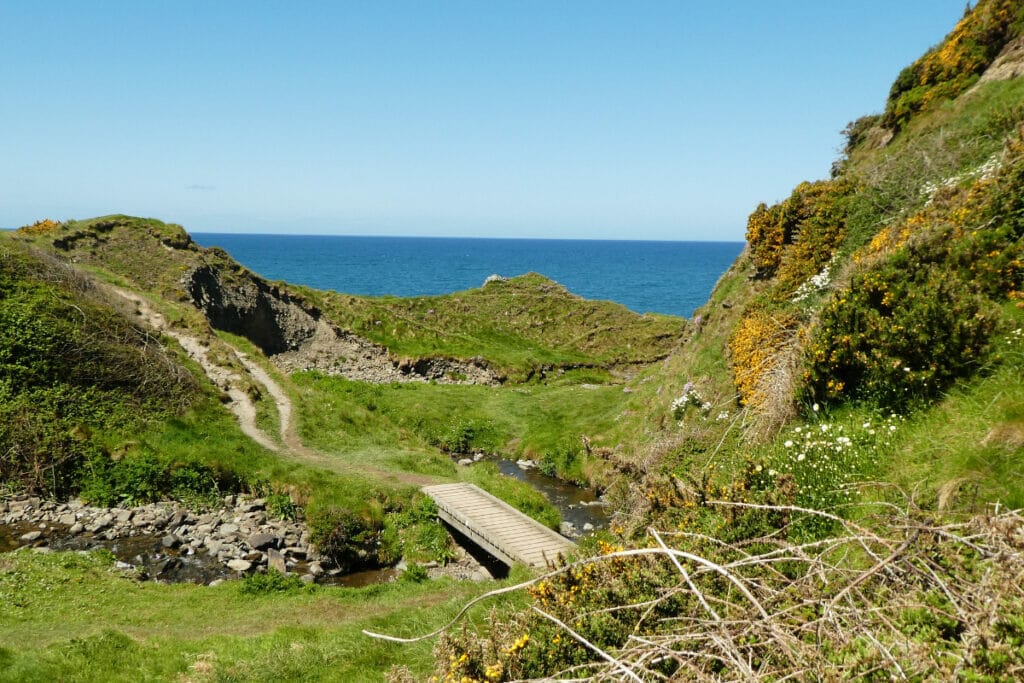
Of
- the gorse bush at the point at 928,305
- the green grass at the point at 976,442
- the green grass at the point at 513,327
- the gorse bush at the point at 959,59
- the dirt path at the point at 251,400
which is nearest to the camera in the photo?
the green grass at the point at 976,442

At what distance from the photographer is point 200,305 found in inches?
1817

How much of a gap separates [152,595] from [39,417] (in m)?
11.1

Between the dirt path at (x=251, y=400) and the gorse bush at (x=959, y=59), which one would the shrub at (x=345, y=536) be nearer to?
the dirt path at (x=251, y=400)

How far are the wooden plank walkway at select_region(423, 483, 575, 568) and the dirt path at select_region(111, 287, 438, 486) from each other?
2369mm

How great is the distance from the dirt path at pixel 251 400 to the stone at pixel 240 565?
7.06m

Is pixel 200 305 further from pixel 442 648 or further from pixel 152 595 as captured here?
pixel 442 648

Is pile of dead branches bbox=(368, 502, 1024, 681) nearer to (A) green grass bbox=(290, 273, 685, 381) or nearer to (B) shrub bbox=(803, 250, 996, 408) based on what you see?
(B) shrub bbox=(803, 250, 996, 408)

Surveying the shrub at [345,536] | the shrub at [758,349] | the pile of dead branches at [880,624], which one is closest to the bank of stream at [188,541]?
the shrub at [345,536]

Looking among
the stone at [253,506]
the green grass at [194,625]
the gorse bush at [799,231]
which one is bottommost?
the stone at [253,506]

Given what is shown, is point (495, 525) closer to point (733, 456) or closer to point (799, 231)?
point (733, 456)

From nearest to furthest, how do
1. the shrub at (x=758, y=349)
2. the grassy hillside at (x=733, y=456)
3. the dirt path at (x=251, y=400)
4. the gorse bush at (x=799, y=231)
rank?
1. the grassy hillside at (x=733, y=456)
2. the shrub at (x=758, y=349)
3. the gorse bush at (x=799, y=231)
4. the dirt path at (x=251, y=400)

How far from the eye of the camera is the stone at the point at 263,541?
2148cm

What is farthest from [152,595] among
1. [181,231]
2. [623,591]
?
[181,231]

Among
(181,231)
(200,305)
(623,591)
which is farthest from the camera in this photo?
(181,231)
